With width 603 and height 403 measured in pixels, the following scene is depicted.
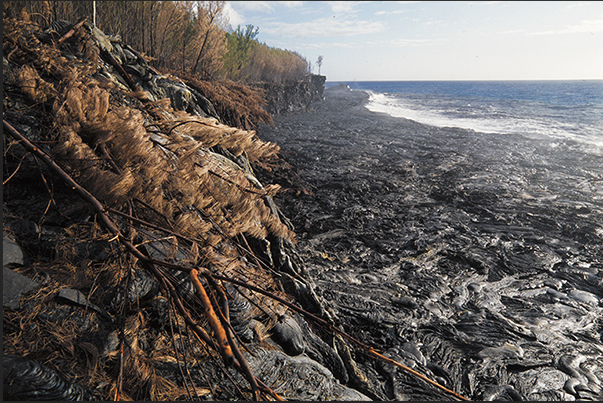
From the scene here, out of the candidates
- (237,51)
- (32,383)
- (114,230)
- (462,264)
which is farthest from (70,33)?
(237,51)

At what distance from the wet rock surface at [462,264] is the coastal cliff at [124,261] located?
4.46 feet

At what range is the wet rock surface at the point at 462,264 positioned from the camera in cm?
312

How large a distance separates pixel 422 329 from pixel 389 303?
0.49 metres

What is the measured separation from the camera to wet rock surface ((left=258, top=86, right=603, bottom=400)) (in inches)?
123

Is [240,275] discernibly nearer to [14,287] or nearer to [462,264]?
[14,287]

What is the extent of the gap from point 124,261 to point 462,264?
473 cm

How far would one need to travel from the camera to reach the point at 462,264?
4934mm

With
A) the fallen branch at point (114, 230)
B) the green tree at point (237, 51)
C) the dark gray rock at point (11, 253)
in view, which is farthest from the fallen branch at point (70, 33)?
the green tree at point (237, 51)

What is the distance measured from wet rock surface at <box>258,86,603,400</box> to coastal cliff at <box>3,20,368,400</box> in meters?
1.36

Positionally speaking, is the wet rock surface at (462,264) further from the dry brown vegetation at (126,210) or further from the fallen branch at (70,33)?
the fallen branch at (70,33)

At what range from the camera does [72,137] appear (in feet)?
5.35

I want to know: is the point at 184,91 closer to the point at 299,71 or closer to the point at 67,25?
the point at 67,25

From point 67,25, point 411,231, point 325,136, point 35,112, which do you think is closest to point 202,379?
point 35,112

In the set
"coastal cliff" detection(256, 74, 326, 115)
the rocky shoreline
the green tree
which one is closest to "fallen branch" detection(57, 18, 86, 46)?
the rocky shoreline
